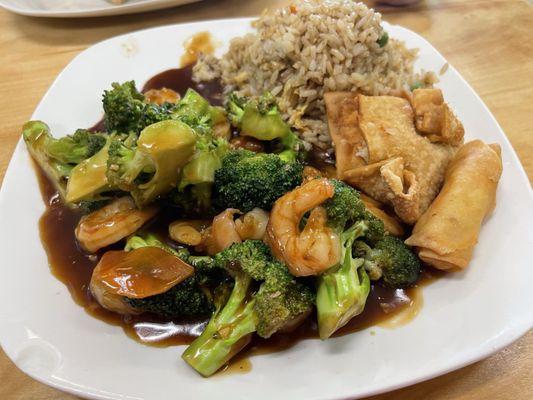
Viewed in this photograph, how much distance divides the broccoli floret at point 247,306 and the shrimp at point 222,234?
4.1 inches

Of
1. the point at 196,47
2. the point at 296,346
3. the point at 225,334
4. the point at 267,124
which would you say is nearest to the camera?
the point at 225,334

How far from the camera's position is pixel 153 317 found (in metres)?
2.07

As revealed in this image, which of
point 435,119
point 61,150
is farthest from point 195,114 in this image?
point 435,119

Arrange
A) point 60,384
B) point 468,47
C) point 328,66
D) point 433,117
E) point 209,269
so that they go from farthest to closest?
point 468,47, point 328,66, point 433,117, point 209,269, point 60,384

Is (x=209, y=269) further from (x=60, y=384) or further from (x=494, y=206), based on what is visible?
(x=494, y=206)

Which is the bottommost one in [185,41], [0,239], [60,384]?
[60,384]

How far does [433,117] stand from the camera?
2584 millimetres

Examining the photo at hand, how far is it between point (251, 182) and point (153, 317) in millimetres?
783

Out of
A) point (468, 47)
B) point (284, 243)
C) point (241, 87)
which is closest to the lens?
point (284, 243)

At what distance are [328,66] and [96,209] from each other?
1.66 metres

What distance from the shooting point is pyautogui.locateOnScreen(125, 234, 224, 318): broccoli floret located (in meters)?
1.95

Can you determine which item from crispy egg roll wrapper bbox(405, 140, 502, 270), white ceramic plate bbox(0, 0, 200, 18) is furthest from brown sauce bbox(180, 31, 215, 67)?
crispy egg roll wrapper bbox(405, 140, 502, 270)

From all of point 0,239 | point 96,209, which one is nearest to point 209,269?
point 96,209

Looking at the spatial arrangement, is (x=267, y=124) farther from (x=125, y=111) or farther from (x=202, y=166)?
(x=125, y=111)
